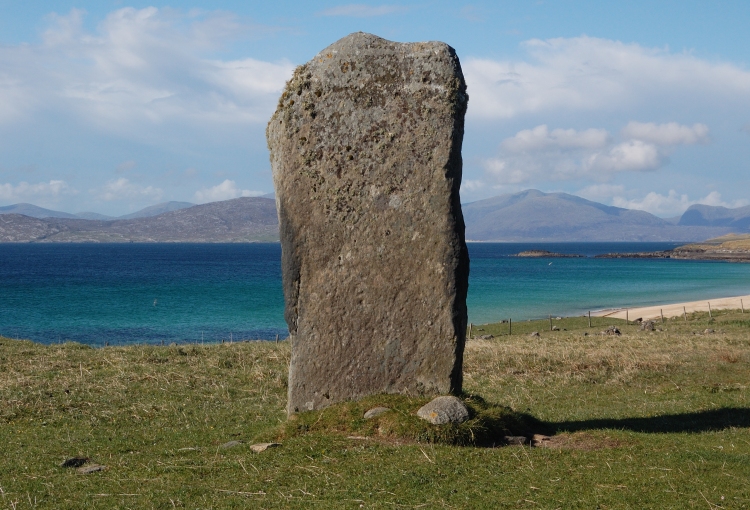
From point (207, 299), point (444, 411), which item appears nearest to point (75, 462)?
point (444, 411)

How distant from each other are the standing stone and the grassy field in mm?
841

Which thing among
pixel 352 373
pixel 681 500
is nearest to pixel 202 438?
pixel 352 373

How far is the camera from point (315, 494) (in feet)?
32.3

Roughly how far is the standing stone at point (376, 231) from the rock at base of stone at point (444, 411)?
0.88m

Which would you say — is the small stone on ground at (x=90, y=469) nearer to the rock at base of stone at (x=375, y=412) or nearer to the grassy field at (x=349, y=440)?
the grassy field at (x=349, y=440)

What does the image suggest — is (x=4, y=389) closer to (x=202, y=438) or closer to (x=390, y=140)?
(x=202, y=438)

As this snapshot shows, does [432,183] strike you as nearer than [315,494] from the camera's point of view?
No

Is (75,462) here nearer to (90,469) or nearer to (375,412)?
(90,469)

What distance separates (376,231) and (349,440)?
3.96 m

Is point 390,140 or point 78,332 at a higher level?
point 390,140

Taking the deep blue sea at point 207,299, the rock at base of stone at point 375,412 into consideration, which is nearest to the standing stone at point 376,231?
the rock at base of stone at point 375,412

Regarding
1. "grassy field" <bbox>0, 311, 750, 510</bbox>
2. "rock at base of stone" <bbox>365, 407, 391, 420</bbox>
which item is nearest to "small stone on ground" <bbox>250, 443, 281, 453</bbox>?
"grassy field" <bbox>0, 311, 750, 510</bbox>

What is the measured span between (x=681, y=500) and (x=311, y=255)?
25.2ft

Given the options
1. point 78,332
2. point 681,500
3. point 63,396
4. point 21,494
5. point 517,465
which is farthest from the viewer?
point 78,332
